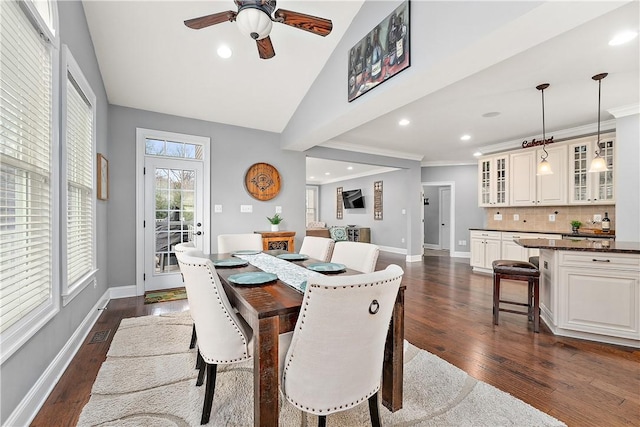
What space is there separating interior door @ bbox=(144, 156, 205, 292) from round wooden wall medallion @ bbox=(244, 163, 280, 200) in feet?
2.41

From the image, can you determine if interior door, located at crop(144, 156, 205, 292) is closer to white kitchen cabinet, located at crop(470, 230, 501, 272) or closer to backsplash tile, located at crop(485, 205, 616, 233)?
white kitchen cabinet, located at crop(470, 230, 501, 272)

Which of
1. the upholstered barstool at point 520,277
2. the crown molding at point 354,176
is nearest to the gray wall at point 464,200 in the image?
Result: the crown molding at point 354,176

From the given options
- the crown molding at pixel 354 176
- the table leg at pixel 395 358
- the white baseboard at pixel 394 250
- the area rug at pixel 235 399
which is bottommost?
the area rug at pixel 235 399

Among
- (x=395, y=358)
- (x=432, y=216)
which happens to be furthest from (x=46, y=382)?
(x=432, y=216)

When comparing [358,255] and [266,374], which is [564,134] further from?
[266,374]

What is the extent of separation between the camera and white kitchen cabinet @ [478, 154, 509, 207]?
214 inches

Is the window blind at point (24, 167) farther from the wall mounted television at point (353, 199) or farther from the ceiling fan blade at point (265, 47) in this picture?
the wall mounted television at point (353, 199)

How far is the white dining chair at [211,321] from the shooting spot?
1391 millimetres

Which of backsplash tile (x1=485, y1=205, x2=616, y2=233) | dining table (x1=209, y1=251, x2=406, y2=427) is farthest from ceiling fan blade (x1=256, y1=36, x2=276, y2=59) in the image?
backsplash tile (x1=485, y1=205, x2=616, y2=233)

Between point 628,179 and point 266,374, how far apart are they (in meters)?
4.95

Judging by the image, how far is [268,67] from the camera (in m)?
3.50

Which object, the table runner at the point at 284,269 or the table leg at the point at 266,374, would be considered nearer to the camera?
the table leg at the point at 266,374

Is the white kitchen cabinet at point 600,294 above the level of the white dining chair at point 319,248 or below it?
below

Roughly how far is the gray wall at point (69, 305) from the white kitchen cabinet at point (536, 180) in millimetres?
6369
